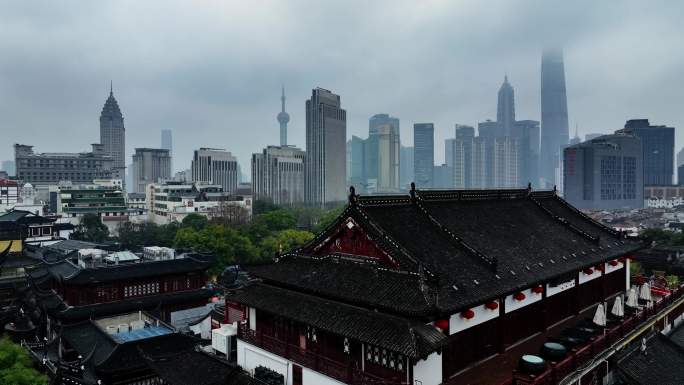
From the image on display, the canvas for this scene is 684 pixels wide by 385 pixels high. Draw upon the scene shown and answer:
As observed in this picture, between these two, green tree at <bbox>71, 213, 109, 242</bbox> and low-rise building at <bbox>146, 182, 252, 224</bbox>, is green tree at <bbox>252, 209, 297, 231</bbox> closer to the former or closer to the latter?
low-rise building at <bbox>146, 182, 252, 224</bbox>

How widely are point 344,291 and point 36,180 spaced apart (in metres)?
218

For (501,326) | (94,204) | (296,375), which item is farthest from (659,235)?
(94,204)

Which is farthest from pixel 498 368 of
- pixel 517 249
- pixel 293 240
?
pixel 293 240

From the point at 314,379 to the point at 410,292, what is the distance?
701cm

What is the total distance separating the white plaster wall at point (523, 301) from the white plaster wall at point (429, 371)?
583cm

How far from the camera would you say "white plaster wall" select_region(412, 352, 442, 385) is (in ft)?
61.4

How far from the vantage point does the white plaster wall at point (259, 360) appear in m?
23.6

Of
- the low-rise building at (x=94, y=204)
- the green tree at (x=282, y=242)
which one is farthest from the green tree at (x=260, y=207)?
the green tree at (x=282, y=242)

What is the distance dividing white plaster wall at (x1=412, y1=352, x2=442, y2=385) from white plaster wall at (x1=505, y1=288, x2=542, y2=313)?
583 cm

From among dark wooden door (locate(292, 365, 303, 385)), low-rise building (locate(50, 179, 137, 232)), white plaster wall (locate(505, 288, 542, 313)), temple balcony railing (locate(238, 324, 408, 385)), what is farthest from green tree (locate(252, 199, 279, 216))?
white plaster wall (locate(505, 288, 542, 313))

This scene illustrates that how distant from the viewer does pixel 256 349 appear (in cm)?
2566

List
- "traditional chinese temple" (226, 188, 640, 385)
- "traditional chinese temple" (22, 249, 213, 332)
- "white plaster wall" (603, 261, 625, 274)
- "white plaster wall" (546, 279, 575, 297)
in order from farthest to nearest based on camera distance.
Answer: "traditional chinese temple" (22, 249, 213, 332) < "white plaster wall" (603, 261, 625, 274) < "white plaster wall" (546, 279, 575, 297) < "traditional chinese temple" (226, 188, 640, 385)

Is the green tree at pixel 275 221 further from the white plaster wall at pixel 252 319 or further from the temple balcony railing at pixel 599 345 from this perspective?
the temple balcony railing at pixel 599 345

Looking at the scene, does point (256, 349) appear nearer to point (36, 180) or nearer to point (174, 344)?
point (174, 344)
